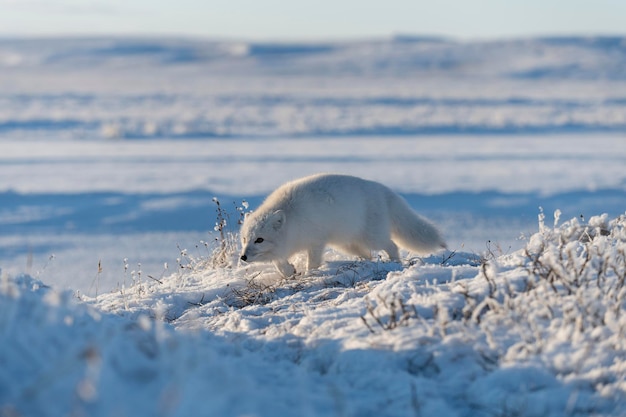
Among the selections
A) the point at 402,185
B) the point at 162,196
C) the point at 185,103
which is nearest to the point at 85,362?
the point at 162,196

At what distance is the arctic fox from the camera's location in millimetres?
5738

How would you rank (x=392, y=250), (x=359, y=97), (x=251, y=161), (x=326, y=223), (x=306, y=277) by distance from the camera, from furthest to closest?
(x=359, y=97), (x=251, y=161), (x=392, y=250), (x=326, y=223), (x=306, y=277)

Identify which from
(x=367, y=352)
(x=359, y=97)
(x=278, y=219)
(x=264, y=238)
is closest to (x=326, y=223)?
(x=278, y=219)

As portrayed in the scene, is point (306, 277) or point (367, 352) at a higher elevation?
point (367, 352)

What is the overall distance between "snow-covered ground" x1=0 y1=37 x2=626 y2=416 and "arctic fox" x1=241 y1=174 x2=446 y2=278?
0.66 feet

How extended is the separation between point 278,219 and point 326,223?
1.30 feet

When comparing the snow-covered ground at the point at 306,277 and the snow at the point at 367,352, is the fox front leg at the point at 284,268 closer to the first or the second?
the snow-covered ground at the point at 306,277

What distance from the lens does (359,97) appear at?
33.0 meters

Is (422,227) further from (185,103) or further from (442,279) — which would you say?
(185,103)

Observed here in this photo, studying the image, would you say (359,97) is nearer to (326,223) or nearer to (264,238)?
(326,223)

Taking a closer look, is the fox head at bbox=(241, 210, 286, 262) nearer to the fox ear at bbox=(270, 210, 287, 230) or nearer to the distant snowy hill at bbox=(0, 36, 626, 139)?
the fox ear at bbox=(270, 210, 287, 230)

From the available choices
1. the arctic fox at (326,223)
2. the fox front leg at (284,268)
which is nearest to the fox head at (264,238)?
the arctic fox at (326,223)

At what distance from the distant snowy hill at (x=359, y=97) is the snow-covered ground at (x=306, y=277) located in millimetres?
273

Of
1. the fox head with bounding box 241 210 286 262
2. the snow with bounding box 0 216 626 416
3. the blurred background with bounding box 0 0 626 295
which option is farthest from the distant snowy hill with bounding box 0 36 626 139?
the snow with bounding box 0 216 626 416
